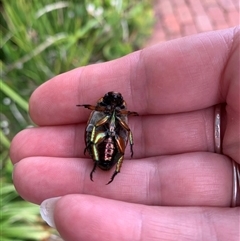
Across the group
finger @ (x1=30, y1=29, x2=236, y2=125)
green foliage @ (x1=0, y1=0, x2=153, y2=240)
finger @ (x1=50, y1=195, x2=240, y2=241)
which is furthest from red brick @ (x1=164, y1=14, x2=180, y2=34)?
finger @ (x1=50, y1=195, x2=240, y2=241)

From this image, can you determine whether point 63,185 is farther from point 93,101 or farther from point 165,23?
point 165,23

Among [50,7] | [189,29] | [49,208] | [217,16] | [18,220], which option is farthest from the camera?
[217,16]

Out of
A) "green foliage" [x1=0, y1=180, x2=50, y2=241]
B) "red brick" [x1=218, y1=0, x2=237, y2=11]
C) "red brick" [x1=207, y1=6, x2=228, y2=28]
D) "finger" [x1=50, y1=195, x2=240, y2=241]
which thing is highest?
"red brick" [x1=218, y1=0, x2=237, y2=11]

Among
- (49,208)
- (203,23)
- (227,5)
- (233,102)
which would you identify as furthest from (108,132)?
(227,5)

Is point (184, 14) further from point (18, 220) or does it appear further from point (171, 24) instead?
point (18, 220)

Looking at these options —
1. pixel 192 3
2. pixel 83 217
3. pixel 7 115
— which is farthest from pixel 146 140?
pixel 192 3

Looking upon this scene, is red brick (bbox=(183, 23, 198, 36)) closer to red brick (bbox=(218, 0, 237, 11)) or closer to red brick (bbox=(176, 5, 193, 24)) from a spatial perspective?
red brick (bbox=(176, 5, 193, 24))

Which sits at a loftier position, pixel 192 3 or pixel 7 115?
pixel 192 3
